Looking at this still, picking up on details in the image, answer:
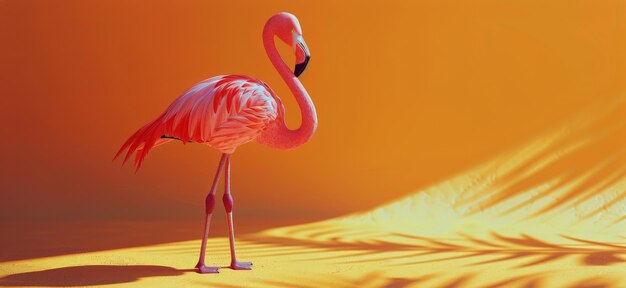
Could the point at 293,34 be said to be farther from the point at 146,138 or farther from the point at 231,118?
the point at 146,138

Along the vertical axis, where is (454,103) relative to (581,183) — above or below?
above

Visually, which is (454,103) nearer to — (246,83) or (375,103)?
(375,103)

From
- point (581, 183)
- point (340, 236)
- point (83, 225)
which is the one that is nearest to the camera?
point (340, 236)

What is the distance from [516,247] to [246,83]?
6.10 feet

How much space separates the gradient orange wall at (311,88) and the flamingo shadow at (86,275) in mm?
2131

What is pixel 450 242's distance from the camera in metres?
4.37

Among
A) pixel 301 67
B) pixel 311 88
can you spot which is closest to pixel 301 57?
pixel 301 67

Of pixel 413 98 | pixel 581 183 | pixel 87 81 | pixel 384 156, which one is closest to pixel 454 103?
pixel 413 98

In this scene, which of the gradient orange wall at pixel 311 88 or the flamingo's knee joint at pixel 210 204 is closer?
the flamingo's knee joint at pixel 210 204

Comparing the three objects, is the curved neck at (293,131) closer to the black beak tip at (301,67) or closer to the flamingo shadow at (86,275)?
the black beak tip at (301,67)

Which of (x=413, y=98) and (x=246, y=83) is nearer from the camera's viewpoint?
(x=246, y=83)

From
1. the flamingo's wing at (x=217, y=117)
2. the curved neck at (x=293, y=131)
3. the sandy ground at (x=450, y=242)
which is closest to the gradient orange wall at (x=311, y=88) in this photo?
the sandy ground at (x=450, y=242)

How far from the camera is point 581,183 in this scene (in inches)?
214

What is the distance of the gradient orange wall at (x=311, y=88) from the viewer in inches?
219
